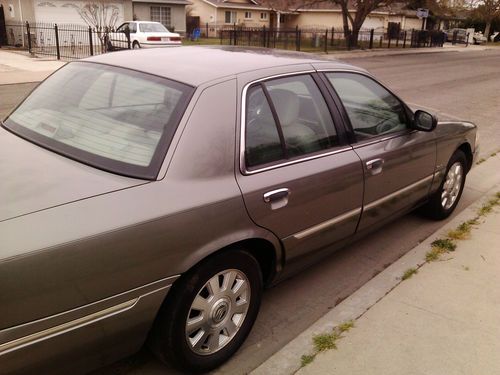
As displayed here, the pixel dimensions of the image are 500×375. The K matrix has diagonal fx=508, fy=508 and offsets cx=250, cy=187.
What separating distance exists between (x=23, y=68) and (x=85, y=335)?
17.6 m

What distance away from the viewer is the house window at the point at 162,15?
37688 mm

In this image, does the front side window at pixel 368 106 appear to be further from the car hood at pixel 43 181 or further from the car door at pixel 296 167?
the car hood at pixel 43 181

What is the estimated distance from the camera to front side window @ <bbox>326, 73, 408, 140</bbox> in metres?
3.55

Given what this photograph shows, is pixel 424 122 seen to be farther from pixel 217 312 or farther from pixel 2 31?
pixel 2 31

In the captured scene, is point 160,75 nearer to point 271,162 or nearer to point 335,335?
point 271,162

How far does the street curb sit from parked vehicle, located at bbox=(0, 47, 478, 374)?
259 mm

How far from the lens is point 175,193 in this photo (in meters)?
2.34

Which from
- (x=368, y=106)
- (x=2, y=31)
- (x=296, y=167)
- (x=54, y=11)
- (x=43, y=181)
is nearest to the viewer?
(x=43, y=181)

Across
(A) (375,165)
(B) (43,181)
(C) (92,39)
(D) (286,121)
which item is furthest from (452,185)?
(C) (92,39)

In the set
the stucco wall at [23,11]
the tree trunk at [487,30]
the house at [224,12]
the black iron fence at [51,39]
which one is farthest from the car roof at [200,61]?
the tree trunk at [487,30]

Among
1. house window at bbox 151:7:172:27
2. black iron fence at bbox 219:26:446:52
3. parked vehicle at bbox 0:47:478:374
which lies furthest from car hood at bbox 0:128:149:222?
house window at bbox 151:7:172:27

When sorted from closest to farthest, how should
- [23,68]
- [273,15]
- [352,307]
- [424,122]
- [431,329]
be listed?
1. [431,329]
2. [352,307]
3. [424,122]
4. [23,68]
5. [273,15]

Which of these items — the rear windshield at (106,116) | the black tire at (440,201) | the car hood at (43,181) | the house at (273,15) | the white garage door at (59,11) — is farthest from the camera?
the house at (273,15)

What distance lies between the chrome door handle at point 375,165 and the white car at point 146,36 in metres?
20.5
